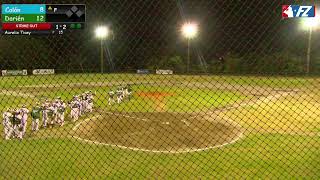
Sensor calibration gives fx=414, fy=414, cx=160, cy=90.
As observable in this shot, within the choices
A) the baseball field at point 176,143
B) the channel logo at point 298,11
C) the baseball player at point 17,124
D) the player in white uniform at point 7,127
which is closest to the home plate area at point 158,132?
the baseball field at point 176,143

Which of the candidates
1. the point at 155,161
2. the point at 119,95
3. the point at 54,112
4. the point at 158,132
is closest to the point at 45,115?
the point at 54,112

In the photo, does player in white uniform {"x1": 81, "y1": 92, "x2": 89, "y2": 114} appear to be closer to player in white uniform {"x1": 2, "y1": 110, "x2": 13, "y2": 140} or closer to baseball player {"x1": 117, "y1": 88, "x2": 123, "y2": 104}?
baseball player {"x1": 117, "y1": 88, "x2": 123, "y2": 104}

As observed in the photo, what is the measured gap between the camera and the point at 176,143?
14.0 meters

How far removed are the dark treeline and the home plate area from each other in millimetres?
11559

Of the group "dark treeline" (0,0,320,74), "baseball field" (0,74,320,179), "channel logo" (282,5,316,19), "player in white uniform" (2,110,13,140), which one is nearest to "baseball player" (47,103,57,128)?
"baseball field" (0,74,320,179)

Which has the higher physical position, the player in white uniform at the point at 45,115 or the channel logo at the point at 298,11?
the channel logo at the point at 298,11

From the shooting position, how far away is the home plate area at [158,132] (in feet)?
45.0

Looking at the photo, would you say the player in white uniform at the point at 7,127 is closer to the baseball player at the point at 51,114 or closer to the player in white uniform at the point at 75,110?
the baseball player at the point at 51,114

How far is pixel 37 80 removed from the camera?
34031 mm

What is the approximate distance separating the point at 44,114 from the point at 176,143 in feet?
19.2

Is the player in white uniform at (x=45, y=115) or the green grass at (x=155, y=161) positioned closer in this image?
the green grass at (x=155, y=161)
